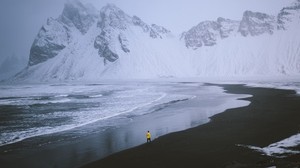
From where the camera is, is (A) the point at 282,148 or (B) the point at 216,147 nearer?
(A) the point at 282,148

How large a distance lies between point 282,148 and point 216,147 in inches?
161

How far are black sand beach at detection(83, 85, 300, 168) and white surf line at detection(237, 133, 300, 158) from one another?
50 centimetres

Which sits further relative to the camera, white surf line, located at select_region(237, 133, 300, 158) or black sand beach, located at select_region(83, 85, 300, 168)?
white surf line, located at select_region(237, 133, 300, 158)

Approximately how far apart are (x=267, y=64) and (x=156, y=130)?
190647mm

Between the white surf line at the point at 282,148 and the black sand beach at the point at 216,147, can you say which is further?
the white surf line at the point at 282,148

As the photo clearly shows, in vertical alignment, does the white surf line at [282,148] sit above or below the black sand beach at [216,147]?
above

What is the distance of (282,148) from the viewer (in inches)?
659

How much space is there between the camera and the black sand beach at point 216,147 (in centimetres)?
1517

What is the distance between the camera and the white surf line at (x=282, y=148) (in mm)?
15639

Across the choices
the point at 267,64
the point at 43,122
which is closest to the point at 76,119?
the point at 43,122

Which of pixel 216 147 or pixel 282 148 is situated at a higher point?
pixel 282 148

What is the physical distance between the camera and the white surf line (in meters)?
15.6

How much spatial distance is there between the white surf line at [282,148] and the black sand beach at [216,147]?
50 cm

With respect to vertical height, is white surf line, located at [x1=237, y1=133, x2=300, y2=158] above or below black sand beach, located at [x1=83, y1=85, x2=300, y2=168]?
above
